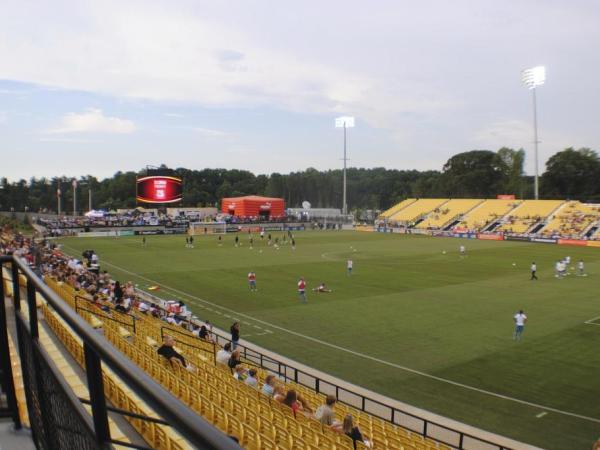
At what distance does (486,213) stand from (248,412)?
283ft

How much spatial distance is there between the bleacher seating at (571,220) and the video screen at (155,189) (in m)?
51.3

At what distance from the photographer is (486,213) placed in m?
88.4

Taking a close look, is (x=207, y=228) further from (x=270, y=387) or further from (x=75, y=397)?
(x=75, y=397)

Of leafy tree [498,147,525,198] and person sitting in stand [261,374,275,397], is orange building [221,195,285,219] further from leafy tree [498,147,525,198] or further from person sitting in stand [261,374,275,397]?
person sitting in stand [261,374,275,397]

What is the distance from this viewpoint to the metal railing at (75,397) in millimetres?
1291

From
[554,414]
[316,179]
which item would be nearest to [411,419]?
[554,414]

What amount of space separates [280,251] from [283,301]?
86.4 feet

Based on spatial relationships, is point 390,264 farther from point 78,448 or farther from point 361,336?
point 78,448

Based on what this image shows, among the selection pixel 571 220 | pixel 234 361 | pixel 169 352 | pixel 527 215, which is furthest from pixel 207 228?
pixel 169 352

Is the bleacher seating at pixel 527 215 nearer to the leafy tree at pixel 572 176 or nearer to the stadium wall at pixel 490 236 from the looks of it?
the stadium wall at pixel 490 236

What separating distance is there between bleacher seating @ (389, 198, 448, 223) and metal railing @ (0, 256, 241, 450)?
3669 inches

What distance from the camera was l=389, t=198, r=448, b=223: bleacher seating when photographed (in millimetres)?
96812

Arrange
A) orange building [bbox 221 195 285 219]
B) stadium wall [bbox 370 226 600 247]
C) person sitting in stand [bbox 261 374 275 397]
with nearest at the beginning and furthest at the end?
person sitting in stand [bbox 261 374 275 397] < stadium wall [bbox 370 226 600 247] < orange building [bbox 221 195 285 219]

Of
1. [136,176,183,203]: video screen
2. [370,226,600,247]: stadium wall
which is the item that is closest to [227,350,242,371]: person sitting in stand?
[136,176,183,203]: video screen
